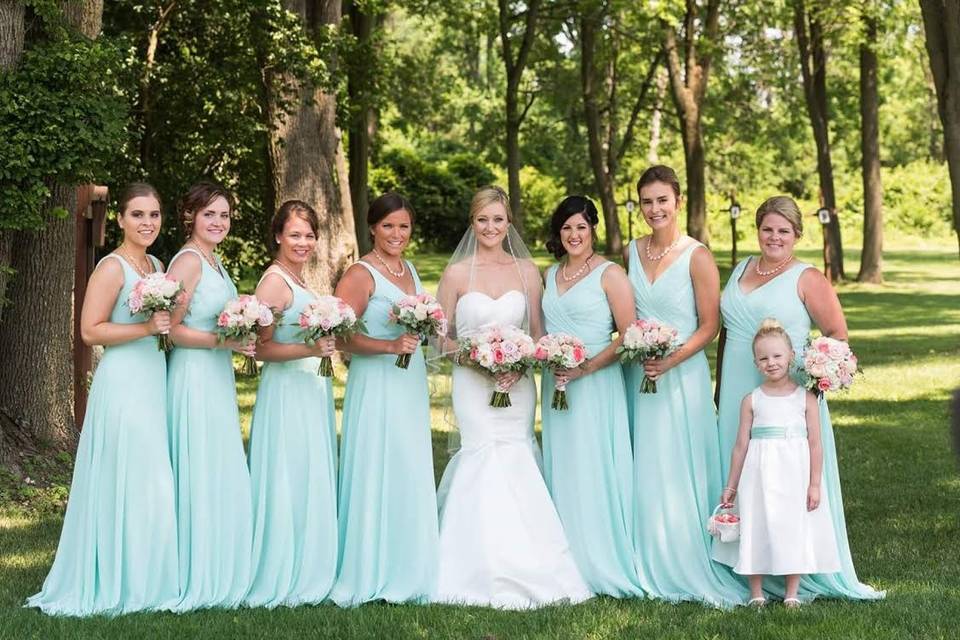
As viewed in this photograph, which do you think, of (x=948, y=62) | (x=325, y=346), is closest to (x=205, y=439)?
(x=325, y=346)

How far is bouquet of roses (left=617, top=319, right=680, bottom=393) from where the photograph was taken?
23.6ft

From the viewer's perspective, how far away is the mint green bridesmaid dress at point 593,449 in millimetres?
7668

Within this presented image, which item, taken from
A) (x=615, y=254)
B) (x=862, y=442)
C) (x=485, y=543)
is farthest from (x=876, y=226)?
(x=485, y=543)

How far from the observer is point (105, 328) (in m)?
7.00

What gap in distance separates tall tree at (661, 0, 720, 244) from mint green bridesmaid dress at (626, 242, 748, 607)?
19748mm

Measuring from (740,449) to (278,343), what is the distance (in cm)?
273

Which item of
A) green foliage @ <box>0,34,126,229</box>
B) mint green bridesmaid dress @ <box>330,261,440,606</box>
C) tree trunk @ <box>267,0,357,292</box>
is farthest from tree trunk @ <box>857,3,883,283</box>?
mint green bridesmaid dress @ <box>330,261,440,606</box>

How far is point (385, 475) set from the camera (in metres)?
7.57

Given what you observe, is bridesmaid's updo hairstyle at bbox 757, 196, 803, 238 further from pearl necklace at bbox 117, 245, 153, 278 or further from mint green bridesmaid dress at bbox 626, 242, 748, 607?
pearl necklace at bbox 117, 245, 153, 278

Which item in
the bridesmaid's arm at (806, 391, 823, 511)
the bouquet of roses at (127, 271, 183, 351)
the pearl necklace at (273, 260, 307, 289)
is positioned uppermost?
the pearl necklace at (273, 260, 307, 289)

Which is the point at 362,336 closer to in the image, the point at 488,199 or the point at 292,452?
the point at 292,452

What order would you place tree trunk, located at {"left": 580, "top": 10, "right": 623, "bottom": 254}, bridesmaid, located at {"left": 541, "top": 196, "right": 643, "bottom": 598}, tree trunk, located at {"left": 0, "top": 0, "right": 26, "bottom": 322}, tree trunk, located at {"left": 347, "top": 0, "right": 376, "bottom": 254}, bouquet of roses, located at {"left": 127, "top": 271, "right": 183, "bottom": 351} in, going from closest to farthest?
bouquet of roses, located at {"left": 127, "top": 271, "right": 183, "bottom": 351}, bridesmaid, located at {"left": 541, "top": 196, "right": 643, "bottom": 598}, tree trunk, located at {"left": 0, "top": 0, "right": 26, "bottom": 322}, tree trunk, located at {"left": 347, "top": 0, "right": 376, "bottom": 254}, tree trunk, located at {"left": 580, "top": 10, "right": 623, "bottom": 254}

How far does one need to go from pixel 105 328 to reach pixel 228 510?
1.25 m

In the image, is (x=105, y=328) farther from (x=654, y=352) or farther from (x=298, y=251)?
(x=654, y=352)
